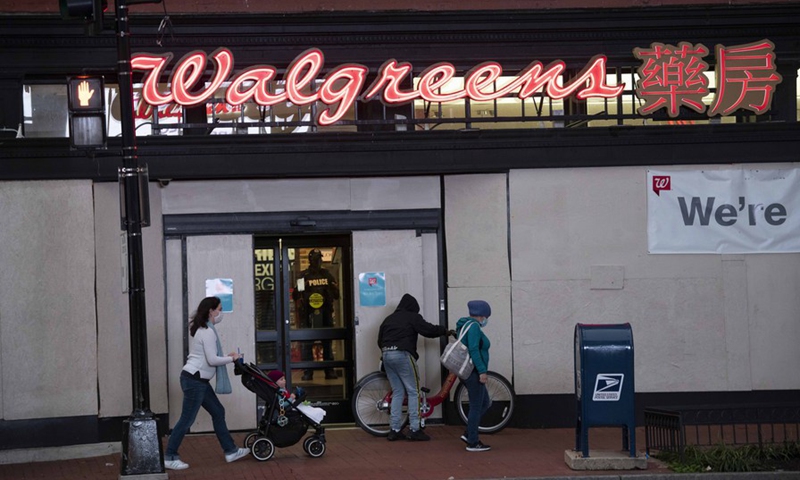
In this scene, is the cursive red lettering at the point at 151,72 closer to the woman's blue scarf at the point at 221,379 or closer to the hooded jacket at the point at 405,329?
the woman's blue scarf at the point at 221,379

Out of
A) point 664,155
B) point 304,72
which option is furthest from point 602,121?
point 304,72

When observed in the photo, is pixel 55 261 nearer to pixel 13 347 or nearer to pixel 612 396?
pixel 13 347

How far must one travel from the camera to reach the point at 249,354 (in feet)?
48.1

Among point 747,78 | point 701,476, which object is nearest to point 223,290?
point 701,476

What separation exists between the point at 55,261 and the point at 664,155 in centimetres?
827

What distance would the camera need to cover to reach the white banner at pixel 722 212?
14961mm

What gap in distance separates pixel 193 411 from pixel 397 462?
2.39 metres

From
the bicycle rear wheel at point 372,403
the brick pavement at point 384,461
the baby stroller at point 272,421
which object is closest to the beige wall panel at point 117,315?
the brick pavement at point 384,461

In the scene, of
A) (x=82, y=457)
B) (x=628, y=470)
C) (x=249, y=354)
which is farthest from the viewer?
(x=249, y=354)

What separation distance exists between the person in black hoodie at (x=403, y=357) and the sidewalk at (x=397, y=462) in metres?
0.27

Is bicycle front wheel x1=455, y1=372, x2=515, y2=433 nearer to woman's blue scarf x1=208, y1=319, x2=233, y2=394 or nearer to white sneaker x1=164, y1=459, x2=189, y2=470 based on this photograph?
woman's blue scarf x1=208, y1=319, x2=233, y2=394

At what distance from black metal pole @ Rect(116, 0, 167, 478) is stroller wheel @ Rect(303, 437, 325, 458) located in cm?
191

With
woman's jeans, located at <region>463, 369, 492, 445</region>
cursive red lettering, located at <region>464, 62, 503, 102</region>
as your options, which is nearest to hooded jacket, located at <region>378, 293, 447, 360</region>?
woman's jeans, located at <region>463, 369, 492, 445</region>

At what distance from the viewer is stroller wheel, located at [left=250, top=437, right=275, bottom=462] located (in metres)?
12.5
